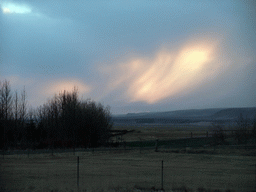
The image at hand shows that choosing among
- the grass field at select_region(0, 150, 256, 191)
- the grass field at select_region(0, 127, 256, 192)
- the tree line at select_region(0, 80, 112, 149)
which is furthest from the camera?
the tree line at select_region(0, 80, 112, 149)

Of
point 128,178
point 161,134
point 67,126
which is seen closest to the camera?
point 128,178

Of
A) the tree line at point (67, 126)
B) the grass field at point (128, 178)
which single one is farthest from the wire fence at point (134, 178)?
the tree line at point (67, 126)

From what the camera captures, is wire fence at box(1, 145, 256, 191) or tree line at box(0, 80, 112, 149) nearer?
wire fence at box(1, 145, 256, 191)

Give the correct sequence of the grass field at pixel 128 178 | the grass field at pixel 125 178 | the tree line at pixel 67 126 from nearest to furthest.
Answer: the grass field at pixel 128 178 → the grass field at pixel 125 178 → the tree line at pixel 67 126

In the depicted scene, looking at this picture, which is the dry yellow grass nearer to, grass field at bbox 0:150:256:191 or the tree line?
the tree line

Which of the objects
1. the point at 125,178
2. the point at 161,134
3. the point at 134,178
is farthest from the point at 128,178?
the point at 161,134

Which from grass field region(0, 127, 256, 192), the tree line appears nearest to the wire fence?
grass field region(0, 127, 256, 192)

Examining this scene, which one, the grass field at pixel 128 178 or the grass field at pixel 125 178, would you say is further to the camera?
the grass field at pixel 125 178

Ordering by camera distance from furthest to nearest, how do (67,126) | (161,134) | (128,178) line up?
(161,134) → (67,126) → (128,178)

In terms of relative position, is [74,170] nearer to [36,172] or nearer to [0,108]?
[36,172]

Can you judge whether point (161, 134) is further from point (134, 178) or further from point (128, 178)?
point (128, 178)

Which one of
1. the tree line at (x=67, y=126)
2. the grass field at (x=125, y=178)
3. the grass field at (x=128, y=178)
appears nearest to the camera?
the grass field at (x=128, y=178)

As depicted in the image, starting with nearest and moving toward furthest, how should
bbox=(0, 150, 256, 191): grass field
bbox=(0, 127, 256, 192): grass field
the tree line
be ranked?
bbox=(0, 127, 256, 192): grass field
bbox=(0, 150, 256, 191): grass field
the tree line

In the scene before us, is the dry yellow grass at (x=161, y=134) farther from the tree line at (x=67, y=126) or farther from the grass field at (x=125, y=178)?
the grass field at (x=125, y=178)
